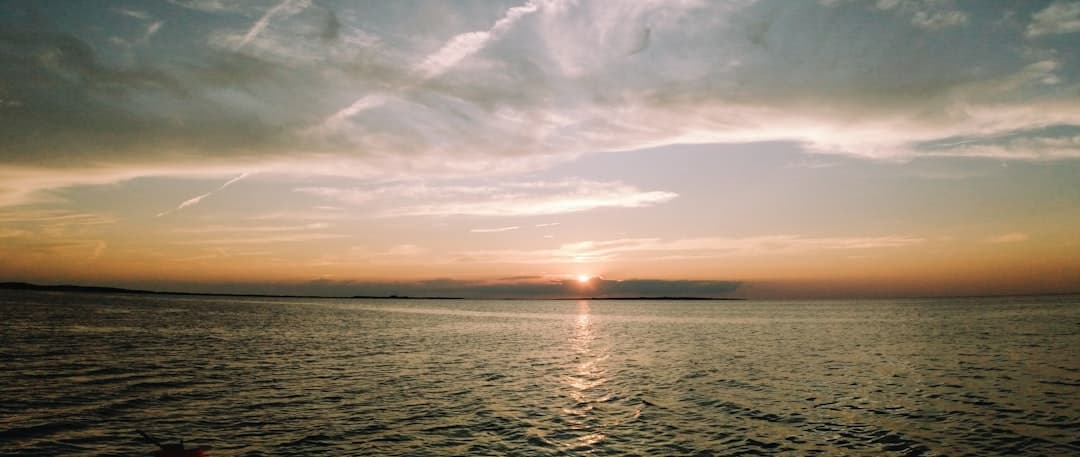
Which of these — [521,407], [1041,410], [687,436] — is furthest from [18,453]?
[1041,410]

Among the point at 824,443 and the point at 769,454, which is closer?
the point at 769,454

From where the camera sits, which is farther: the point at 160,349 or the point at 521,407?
the point at 160,349

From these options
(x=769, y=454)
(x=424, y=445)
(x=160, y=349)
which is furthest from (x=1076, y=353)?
(x=160, y=349)

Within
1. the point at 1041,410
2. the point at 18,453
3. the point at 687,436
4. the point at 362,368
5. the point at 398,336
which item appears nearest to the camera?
the point at 18,453

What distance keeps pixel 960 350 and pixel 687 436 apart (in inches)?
2175

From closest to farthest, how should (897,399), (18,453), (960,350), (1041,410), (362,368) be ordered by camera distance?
(18,453), (1041,410), (897,399), (362,368), (960,350)

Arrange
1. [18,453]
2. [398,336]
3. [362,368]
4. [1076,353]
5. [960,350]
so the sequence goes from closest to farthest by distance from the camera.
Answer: [18,453] → [362,368] → [1076,353] → [960,350] → [398,336]

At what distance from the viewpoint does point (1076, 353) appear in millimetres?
Answer: 56844

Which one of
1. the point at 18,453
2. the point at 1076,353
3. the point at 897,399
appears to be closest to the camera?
the point at 18,453

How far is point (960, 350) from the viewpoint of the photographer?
208 feet

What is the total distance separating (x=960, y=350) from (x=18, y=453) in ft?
260

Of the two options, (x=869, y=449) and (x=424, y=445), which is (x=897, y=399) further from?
(x=424, y=445)

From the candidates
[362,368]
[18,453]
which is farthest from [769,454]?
[362,368]

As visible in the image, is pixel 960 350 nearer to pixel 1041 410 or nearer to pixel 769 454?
pixel 1041 410
